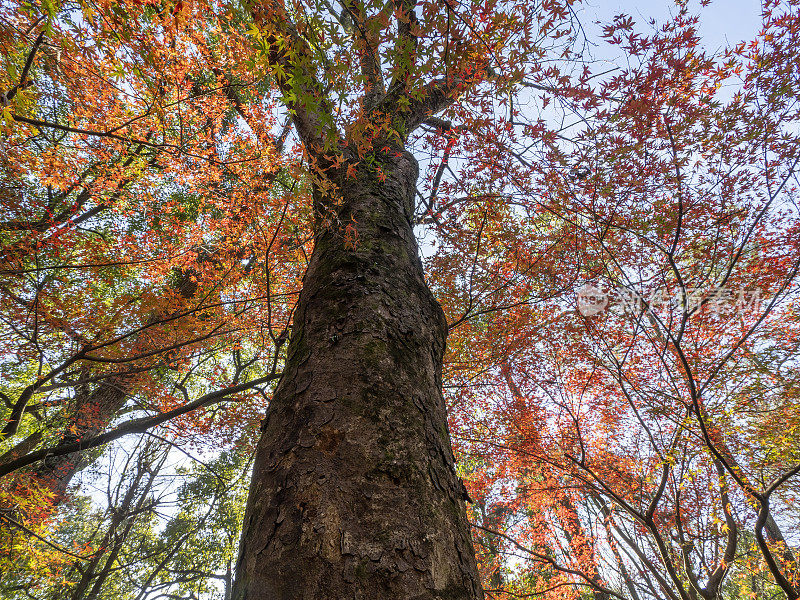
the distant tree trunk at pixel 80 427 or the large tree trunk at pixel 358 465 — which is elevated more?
the distant tree trunk at pixel 80 427

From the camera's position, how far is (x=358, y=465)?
1.01 meters

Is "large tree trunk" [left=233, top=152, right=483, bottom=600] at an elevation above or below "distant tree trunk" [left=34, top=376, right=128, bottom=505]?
below

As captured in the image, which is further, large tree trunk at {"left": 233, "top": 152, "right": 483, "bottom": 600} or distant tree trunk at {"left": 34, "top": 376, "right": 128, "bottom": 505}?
distant tree trunk at {"left": 34, "top": 376, "right": 128, "bottom": 505}

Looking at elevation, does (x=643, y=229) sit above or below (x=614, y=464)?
above

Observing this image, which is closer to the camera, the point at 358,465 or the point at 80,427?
the point at 358,465

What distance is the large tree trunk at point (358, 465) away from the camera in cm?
82

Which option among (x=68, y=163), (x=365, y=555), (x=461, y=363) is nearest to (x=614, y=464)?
(x=461, y=363)

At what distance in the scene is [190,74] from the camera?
7547 mm

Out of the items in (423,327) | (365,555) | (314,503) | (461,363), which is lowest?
(365,555)

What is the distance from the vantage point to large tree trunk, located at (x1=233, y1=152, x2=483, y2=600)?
0.82 meters

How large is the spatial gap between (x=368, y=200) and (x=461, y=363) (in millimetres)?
4297

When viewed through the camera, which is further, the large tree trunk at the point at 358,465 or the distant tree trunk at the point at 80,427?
the distant tree trunk at the point at 80,427

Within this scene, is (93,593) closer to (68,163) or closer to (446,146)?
(68,163)

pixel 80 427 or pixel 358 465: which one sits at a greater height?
pixel 80 427
